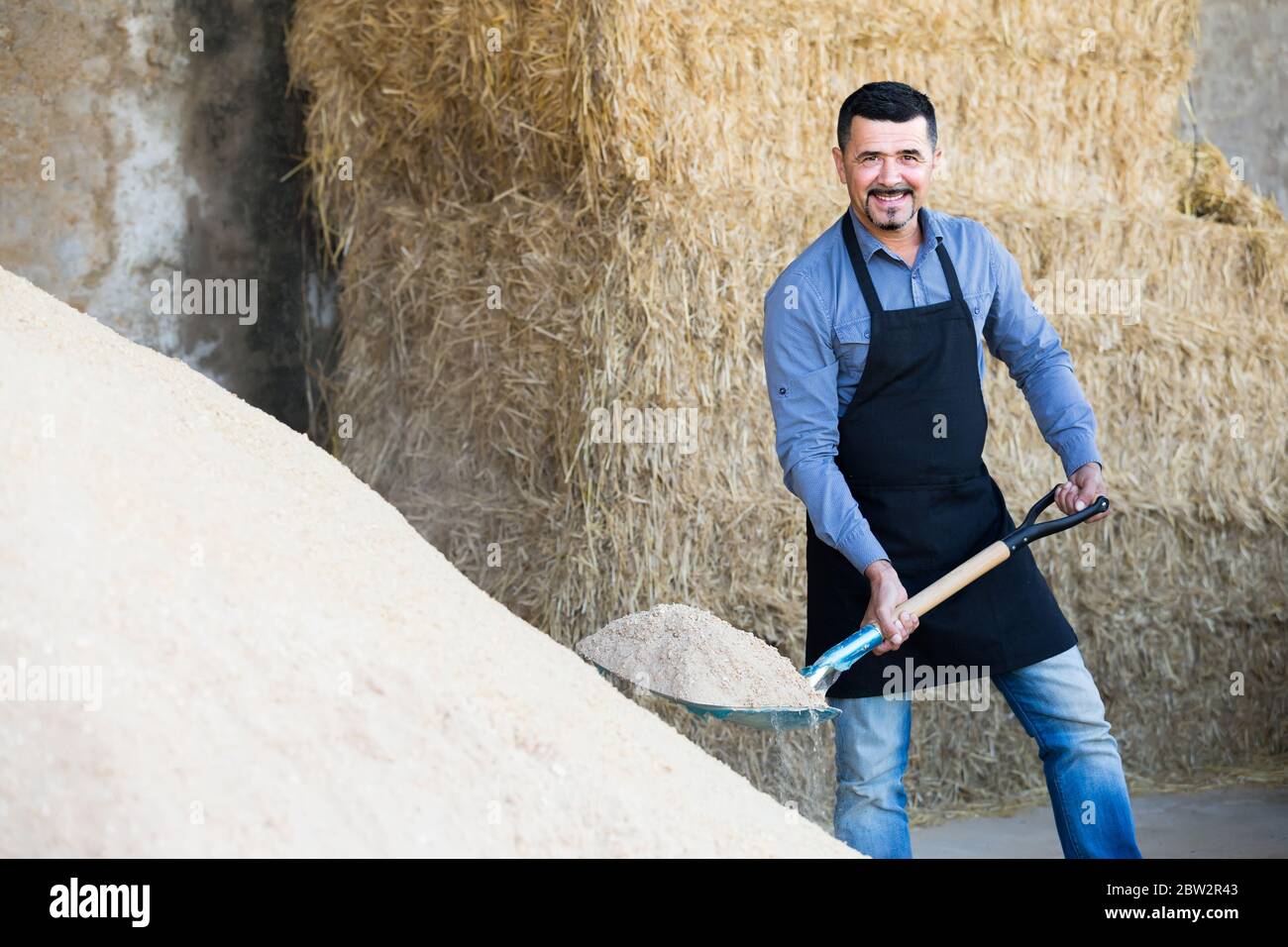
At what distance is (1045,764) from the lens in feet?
8.35

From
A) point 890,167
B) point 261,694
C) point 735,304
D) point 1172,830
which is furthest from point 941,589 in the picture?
point 1172,830

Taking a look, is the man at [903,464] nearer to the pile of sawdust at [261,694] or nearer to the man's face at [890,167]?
the man's face at [890,167]

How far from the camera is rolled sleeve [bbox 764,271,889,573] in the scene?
98.9 inches

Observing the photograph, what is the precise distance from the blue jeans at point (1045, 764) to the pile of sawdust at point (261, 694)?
56 cm

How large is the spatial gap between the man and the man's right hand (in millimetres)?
28

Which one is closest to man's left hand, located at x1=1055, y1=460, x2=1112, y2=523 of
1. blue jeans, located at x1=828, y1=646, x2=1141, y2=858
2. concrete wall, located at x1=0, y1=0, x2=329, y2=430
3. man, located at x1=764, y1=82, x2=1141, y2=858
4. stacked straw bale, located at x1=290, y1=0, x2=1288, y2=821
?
man, located at x1=764, y1=82, x2=1141, y2=858

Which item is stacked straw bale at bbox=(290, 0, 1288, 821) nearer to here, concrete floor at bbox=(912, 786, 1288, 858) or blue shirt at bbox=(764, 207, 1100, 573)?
concrete floor at bbox=(912, 786, 1288, 858)

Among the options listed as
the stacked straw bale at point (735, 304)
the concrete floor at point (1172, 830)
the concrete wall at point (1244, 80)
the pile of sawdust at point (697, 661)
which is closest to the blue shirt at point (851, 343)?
the pile of sawdust at point (697, 661)

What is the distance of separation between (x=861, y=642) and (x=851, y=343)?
50cm

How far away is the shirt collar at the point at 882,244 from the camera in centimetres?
260

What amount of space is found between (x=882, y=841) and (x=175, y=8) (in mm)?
2826

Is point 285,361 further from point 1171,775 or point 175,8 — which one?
point 1171,775

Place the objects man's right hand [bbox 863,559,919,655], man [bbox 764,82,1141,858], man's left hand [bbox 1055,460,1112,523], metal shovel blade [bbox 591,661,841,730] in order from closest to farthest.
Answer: metal shovel blade [bbox 591,661,841,730], man's right hand [bbox 863,559,919,655], man [bbox 764,82,1141,858], man's left hand [bbox 1055,460,1112,523]
